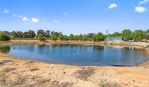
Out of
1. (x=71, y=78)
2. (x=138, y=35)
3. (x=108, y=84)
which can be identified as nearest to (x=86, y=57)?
(x=71, y=78)

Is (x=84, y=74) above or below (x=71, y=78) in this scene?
above

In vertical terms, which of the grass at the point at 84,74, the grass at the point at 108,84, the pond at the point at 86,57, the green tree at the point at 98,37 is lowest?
the pond at the point at 86,57

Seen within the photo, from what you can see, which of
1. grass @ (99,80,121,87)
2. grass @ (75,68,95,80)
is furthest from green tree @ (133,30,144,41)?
grass @ (99,80,121,87)

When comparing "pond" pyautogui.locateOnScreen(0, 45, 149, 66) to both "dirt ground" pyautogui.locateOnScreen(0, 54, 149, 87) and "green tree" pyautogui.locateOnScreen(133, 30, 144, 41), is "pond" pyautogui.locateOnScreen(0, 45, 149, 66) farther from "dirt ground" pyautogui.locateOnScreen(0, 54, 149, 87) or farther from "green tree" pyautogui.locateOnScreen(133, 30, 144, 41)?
"green tree" pyautogui.locateOnScreen(133, 30, 144, 41)

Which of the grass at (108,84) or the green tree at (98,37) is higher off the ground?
the green tree at (98,37)

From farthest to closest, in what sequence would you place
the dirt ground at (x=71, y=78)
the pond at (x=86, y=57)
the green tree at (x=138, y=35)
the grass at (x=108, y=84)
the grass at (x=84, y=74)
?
the green tree at (x=138, y=35) < the pond at (x=86, y=57) < the grass at (x=84, y=74) < the dirt ground at (x=71, y=78) < the grass at (x=108, y=84)

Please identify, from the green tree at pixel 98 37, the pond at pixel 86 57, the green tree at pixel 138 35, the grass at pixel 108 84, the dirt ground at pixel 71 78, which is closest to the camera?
the grass at pixel 108 84

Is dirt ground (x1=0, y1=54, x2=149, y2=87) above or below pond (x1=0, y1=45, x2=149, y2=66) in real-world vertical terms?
above

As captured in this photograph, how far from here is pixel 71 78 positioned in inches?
1007

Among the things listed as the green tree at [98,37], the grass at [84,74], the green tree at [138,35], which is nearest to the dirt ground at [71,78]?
the grass at [84,74]

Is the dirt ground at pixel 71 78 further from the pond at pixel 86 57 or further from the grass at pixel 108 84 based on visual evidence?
the pond at pixel 86 57

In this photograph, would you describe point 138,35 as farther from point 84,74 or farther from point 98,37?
point 84,74

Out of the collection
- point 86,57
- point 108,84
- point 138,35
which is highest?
point 138,35

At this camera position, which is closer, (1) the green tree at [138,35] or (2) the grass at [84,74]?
(2) the grass at [84,74]
